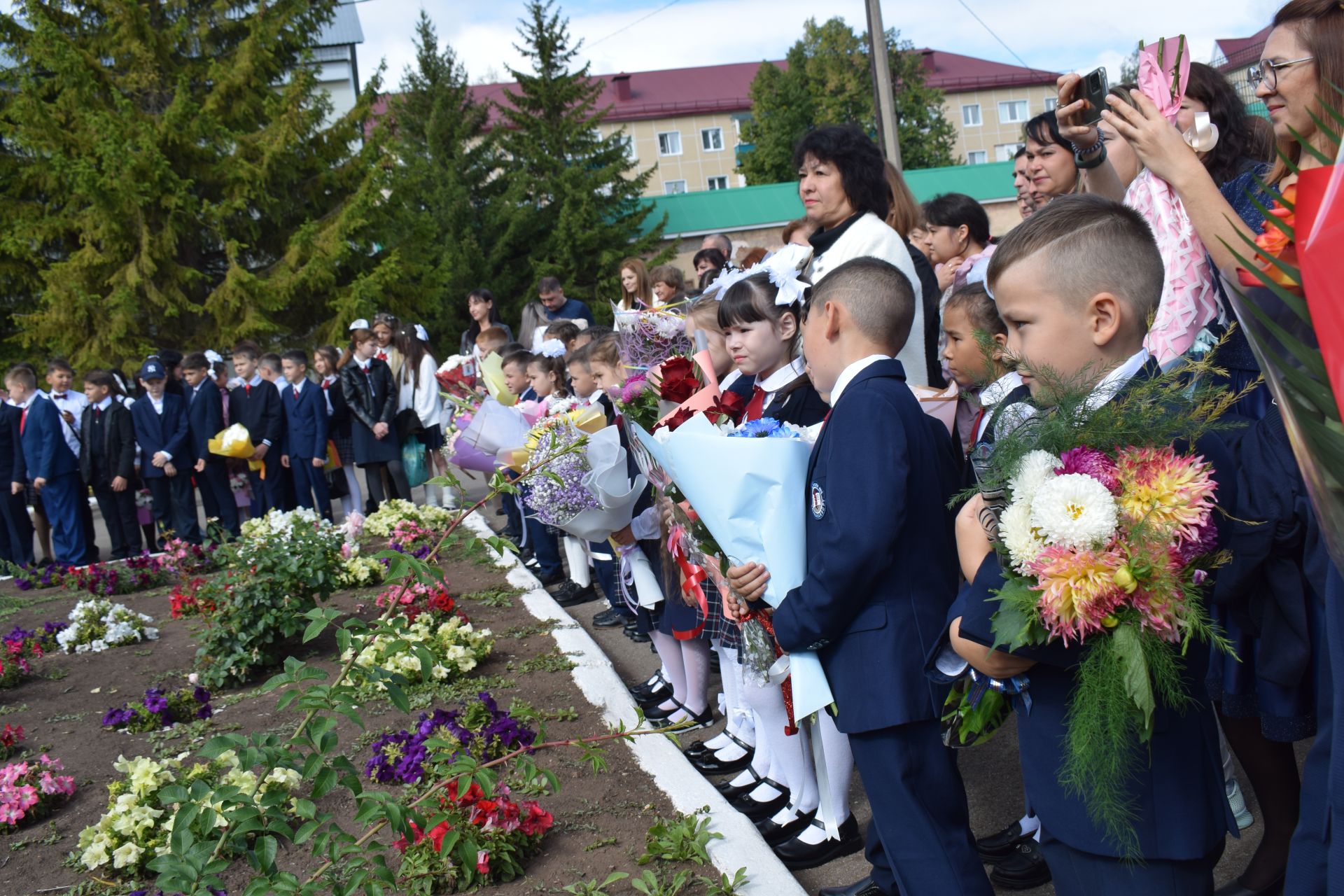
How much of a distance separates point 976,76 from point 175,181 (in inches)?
2214

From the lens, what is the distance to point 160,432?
39.2ft

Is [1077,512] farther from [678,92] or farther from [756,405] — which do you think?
[678,92]

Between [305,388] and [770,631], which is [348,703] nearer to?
[770,631]

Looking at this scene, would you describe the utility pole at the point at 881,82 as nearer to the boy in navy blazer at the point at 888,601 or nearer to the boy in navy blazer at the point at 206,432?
the boy in navy blazer at the point at 206,432

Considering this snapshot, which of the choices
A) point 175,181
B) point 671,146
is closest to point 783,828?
point 175,181

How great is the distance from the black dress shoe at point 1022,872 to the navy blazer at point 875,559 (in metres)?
0.96

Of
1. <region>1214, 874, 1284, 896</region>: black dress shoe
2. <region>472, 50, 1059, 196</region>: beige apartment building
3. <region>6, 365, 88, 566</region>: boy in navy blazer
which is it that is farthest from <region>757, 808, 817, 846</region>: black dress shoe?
<region>472, 50, 1059, 196</region>: beige apartment building

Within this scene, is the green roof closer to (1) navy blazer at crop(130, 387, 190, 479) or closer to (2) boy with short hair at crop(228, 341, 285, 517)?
(2) boy with short hair at crop(228, 341, 285, 517)

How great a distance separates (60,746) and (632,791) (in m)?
3.33

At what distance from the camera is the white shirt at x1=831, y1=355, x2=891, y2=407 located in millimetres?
2949

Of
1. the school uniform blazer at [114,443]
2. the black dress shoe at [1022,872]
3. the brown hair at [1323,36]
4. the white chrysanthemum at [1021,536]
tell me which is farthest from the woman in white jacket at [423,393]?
the white chrysanthemum at [1021,536]

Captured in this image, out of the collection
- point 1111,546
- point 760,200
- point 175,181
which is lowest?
point 1111,546

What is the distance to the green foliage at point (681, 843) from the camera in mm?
3469

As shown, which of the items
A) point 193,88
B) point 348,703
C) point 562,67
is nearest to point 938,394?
point 348,703
